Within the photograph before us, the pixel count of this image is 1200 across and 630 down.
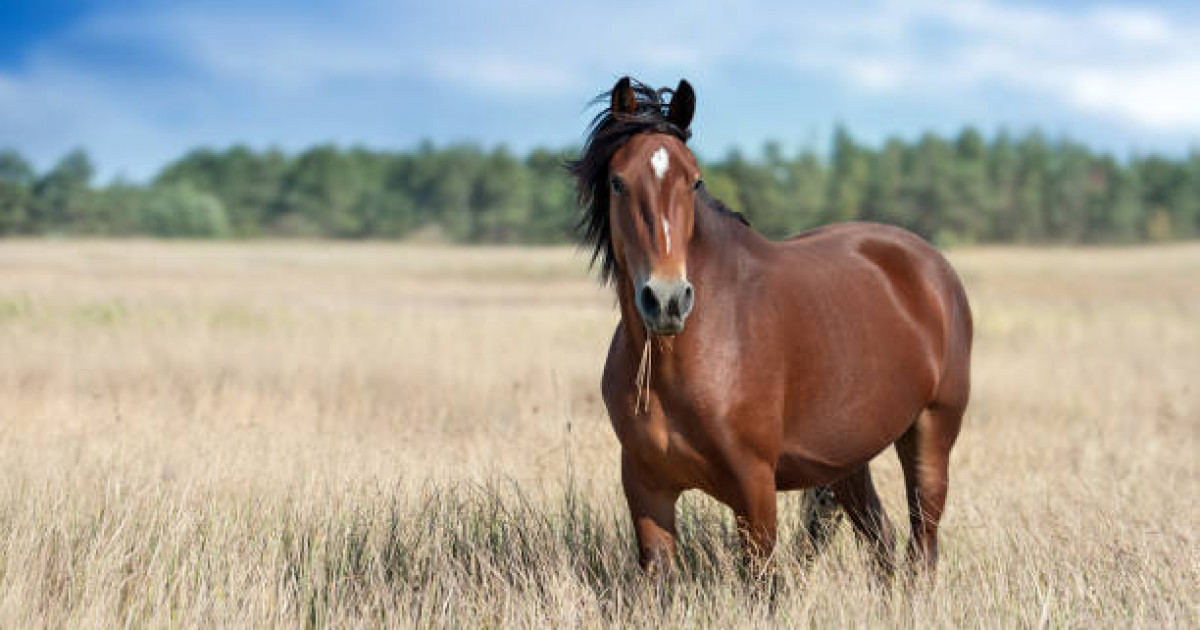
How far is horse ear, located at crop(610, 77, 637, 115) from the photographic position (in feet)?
12.0

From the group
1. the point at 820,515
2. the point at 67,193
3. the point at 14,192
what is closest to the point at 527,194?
the point at 67,193

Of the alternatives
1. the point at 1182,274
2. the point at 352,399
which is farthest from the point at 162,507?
the point at 1182,274

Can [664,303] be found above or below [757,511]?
above

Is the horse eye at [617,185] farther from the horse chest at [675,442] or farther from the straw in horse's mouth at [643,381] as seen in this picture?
the horse chest at [675,442]

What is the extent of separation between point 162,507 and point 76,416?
393 centimetres

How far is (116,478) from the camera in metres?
4.85

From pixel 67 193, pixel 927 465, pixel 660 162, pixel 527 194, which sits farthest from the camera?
pixel 527 194

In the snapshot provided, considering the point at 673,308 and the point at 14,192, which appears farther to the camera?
the point at 14,192

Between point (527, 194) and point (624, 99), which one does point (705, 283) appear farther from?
point (527, 194)

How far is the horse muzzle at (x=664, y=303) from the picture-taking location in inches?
123

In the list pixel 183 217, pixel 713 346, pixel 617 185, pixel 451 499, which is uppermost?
pixel 617 185

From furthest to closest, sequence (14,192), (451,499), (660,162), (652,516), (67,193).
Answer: (67,193) → (14,192) → (451,499) → (652,516) → (660,162)

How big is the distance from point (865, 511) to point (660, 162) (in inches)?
100

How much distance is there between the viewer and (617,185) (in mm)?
3447
